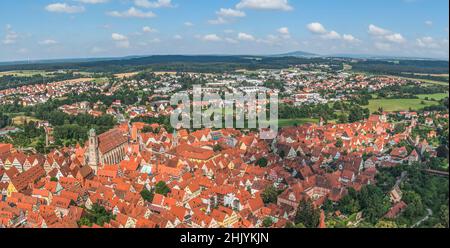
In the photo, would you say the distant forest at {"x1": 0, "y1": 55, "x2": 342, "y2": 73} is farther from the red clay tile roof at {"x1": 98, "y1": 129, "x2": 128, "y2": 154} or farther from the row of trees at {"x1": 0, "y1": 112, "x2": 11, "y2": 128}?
the red clay tile roof at {"x1": 98, "y1": 129, "x2": 128, "y2": 154}

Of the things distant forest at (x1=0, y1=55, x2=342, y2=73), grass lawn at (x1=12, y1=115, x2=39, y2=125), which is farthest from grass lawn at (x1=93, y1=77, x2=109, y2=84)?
grass lawn at (x1=12, y1=115, x2=39, y2=125)

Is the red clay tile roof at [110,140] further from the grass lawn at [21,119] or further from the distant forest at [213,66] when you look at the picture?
the distant forest at [213,66]

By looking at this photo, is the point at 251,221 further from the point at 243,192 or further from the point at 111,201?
the point at 111,201

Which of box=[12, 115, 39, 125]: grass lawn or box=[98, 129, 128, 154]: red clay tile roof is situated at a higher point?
box=[98, 129, 128, 154]: red clay tile roof

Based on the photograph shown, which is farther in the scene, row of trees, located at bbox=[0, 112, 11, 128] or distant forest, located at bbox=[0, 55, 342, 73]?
distant forest, located at bbox=[0, 55, 342, 73]

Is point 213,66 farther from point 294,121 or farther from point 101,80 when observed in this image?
point 294,121
